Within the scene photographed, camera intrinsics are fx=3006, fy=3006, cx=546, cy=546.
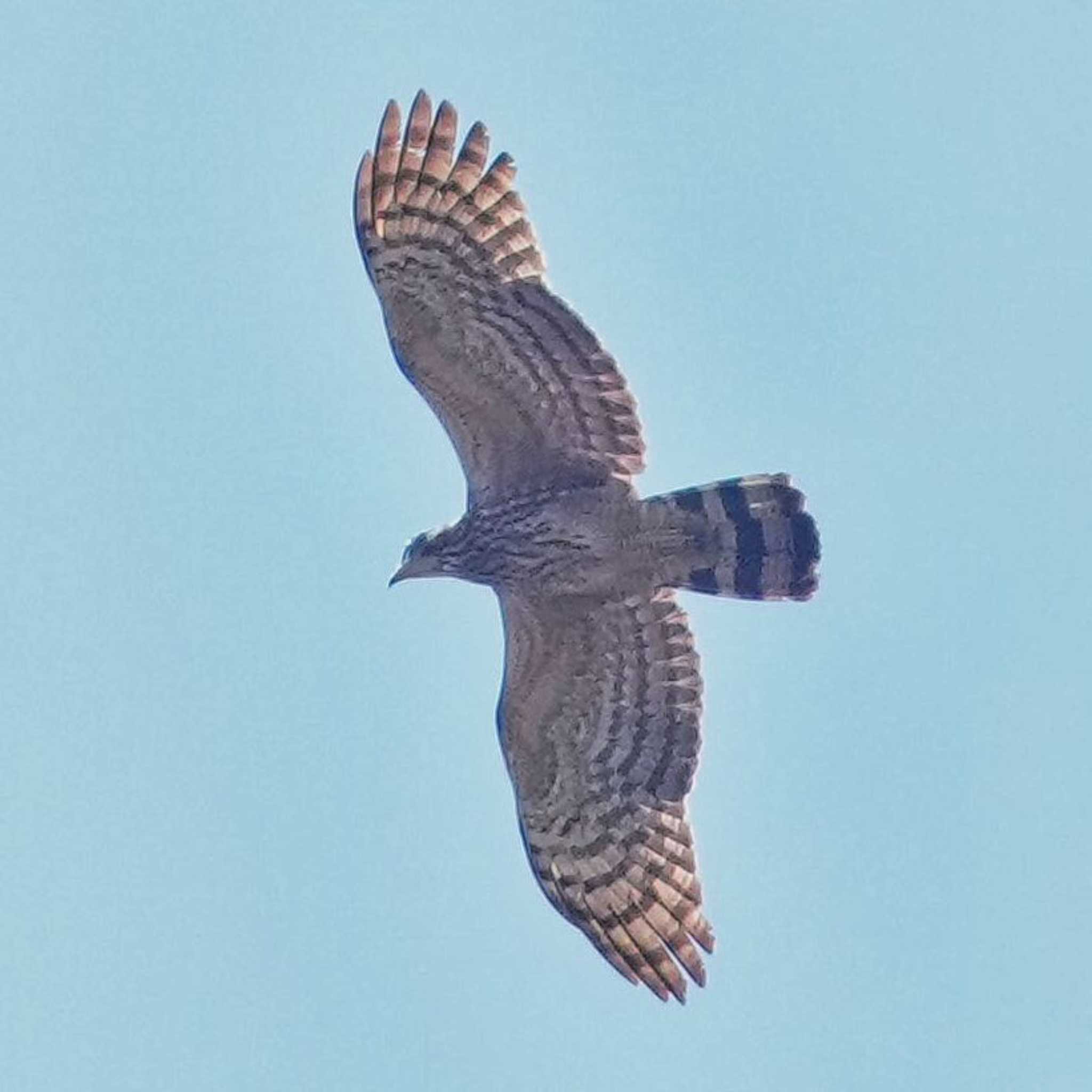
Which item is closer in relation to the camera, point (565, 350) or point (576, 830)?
point (565, 350)

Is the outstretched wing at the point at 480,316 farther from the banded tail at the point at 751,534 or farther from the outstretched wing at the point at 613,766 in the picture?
the outstretched wing at the point at 613,766

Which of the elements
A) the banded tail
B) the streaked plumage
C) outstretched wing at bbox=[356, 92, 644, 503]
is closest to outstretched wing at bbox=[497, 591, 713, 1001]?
the streaked plumage

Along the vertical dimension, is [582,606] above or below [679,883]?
above

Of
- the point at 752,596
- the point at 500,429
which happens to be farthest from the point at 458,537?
the point at 752,596

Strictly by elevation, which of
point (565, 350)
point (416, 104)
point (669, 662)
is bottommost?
point (669, 662)

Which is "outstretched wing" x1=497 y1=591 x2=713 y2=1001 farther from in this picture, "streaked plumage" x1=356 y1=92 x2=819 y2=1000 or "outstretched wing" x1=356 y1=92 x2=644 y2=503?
"outstretched wing" x1=356 y1=92 x2=644 y2=503

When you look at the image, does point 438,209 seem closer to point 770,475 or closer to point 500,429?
point 500,429
